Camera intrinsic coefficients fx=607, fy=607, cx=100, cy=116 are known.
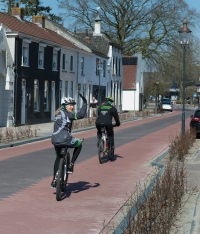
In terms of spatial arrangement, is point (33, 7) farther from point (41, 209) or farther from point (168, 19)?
point (41, 209)

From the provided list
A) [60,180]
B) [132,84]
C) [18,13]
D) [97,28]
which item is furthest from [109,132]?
[132,84]

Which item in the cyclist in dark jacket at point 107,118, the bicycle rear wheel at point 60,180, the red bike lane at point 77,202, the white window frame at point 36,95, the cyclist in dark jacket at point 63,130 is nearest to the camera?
the red bike lane at point 77,202

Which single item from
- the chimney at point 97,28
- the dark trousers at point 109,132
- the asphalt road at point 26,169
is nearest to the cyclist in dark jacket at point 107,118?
the dark trousers at point 109,132

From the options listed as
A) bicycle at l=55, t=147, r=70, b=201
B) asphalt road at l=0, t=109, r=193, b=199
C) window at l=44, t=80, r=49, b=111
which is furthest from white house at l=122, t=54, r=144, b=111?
bicycle at l=55, t=147, r=70, b=201

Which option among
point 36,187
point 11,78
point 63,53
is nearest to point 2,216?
point 36,187

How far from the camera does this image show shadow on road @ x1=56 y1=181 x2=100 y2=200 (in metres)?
11.3

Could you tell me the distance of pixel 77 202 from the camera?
34.1 feet

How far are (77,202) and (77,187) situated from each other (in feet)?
5.65

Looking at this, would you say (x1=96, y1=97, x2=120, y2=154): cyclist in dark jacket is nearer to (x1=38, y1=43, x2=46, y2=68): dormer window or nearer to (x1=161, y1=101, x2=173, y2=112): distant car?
(x1=38, y1=43, x2=46, y2=68): dormer window

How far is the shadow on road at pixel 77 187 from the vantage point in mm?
11325

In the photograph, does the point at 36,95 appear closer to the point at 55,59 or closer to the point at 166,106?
the point at 55,59

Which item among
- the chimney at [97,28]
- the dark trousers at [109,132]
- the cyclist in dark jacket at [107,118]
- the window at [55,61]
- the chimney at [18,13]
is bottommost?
the dark trousers at [109,132]

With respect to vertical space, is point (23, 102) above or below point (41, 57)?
below

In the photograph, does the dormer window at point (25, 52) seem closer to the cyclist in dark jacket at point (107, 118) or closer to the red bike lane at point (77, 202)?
the cyclist in dark jacket at point (107, 118)
